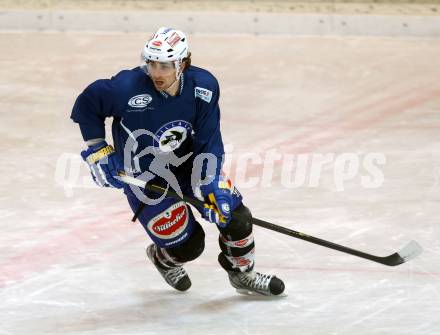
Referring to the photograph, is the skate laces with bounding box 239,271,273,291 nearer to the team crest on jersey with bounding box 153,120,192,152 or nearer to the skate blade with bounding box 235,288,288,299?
the skate blade with bounding box 235,288,288,299

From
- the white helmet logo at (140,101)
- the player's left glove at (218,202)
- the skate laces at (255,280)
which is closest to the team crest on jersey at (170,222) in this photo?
the player's left glove at (218,202)

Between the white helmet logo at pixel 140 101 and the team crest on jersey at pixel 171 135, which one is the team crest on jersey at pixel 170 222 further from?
the white helmet logo at pixel 140 101

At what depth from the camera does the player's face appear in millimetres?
4051

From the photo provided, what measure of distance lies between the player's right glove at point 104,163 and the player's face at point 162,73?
0.35 m

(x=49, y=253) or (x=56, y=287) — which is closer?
(x=56, y=287)

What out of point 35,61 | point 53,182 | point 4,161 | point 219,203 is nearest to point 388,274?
point 219,203

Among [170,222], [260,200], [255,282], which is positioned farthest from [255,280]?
[260,200]

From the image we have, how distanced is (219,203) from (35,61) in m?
4.39

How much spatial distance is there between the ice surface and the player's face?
1016mm

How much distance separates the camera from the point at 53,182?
5.97 m

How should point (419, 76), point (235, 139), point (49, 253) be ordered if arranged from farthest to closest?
point (419, 76), point (235, 139), point (49, 253)

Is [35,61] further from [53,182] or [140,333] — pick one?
[140,333]

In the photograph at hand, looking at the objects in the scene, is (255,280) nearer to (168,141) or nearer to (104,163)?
(168,141)

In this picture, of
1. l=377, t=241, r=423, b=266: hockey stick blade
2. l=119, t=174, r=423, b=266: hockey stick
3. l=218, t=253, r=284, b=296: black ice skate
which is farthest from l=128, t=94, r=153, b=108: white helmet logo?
l=377, t=241, r=423, b=266: hockey stick blade
